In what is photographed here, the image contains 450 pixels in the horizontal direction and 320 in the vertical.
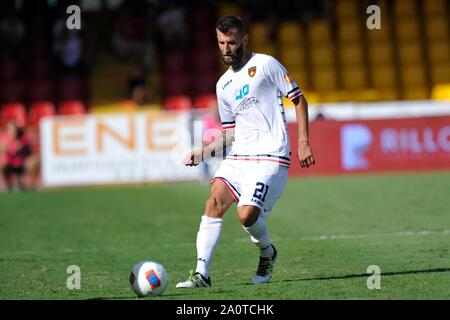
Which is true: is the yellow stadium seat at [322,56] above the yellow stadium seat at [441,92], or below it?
above

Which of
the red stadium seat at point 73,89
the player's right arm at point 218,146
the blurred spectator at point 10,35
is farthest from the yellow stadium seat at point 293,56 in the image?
the player's right arm at point 218,146

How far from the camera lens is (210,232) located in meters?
8.46

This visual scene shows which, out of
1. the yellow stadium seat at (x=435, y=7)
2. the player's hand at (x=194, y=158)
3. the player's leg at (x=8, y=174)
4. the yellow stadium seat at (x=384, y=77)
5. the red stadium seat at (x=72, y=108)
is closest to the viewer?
the player's hand at (x=194, y=158)

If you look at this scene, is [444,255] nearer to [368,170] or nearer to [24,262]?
[24,262]

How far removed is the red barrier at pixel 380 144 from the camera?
22359 millimetres

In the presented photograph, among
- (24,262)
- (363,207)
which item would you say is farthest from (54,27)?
(24,262)

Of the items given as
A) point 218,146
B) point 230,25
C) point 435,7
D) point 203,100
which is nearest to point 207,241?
point 218,146

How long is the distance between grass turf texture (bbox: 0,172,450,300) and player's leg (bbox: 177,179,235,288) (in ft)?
0.49

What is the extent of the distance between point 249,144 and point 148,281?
151 cm

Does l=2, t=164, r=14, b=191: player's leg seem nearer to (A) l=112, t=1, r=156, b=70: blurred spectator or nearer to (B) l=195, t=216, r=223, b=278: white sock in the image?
(A) l=112, t=1, r=156, b=70: blurred spectator

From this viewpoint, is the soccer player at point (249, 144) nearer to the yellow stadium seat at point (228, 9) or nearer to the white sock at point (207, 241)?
the white sock at point (207, 241)

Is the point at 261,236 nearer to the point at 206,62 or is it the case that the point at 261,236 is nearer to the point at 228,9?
the point at 206,62

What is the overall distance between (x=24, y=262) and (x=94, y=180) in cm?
1251

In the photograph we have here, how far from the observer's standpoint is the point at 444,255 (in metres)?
10.0
